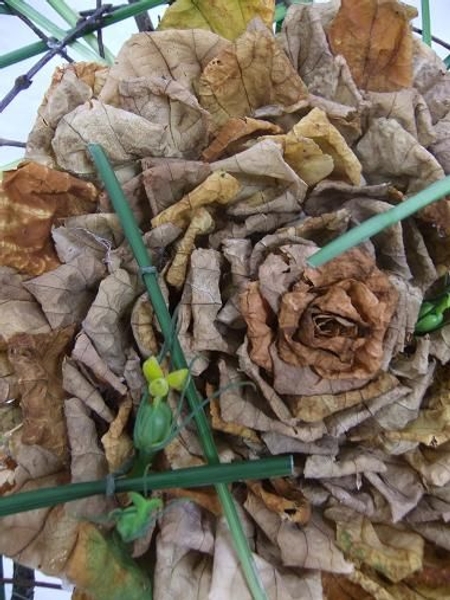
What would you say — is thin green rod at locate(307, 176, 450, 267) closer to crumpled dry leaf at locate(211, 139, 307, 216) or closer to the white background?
crumpled dry leaf at locate(211, 139, 307, 216)

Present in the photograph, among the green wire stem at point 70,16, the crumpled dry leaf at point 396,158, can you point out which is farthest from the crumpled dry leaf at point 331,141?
the green wire stem at point 70,16

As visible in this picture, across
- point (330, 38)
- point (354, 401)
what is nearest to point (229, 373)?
point (354, 401)

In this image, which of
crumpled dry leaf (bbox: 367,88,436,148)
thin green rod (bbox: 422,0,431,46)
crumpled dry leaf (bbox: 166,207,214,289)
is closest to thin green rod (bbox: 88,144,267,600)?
crumpled dry leaf (bbox: 166,207,214,289)

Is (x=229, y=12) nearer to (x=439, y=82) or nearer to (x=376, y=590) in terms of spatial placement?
(x=439, y=82)

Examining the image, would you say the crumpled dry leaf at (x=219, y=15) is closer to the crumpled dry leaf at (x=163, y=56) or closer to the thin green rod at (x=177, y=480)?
the crumpled dry leaf at (x=163, y=56)

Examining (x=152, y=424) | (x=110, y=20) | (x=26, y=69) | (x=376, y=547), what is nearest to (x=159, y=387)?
(x=152, y=424)
